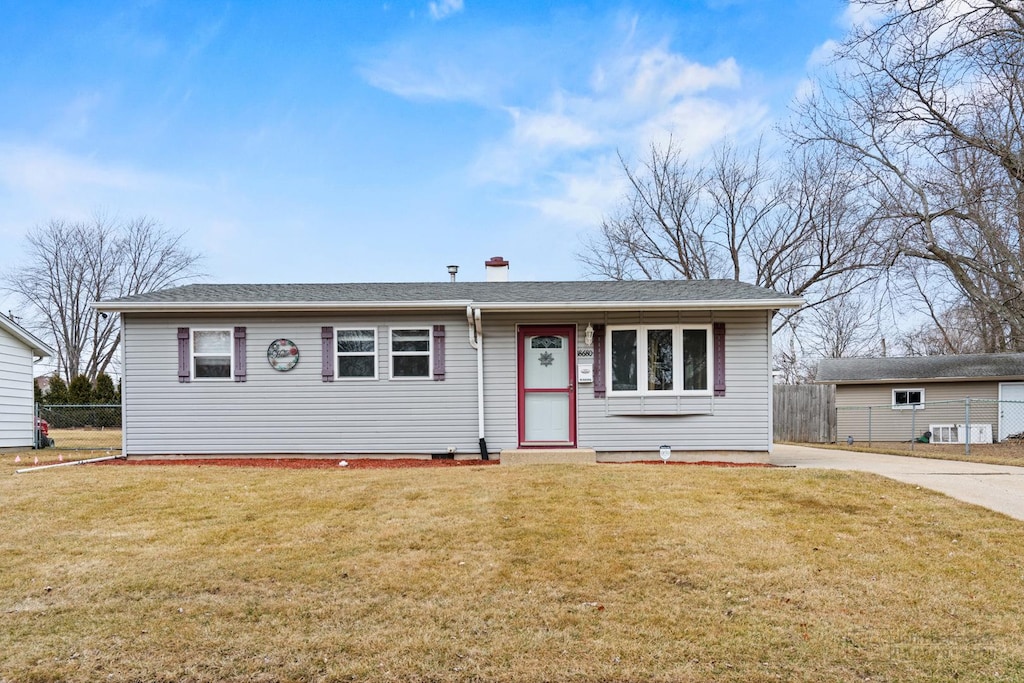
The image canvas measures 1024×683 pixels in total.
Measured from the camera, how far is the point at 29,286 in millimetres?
32625

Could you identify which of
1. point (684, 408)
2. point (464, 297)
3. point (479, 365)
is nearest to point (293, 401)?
point (479, 365)

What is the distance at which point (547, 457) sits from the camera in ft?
30.3

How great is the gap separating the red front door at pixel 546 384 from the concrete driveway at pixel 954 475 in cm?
345

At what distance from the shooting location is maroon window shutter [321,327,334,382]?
10.2m

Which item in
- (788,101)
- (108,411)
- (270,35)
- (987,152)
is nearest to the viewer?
(270,35)

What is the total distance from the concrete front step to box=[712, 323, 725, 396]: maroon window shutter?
228 cm

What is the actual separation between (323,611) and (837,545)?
393 cm

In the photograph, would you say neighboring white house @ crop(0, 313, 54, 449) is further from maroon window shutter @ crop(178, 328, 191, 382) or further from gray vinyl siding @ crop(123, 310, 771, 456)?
maroon window shutter @ crop(178, 328, 191, 382)

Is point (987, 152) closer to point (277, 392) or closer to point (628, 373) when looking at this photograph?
point (628, 373)

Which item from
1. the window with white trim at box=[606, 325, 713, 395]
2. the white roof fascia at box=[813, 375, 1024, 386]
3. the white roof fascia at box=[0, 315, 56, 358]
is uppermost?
the white roof fascia at box=[0, 315, 56, 358]

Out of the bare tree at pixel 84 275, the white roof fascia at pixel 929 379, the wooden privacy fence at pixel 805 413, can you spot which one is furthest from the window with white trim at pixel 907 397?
the bare tree at pixel 84 275

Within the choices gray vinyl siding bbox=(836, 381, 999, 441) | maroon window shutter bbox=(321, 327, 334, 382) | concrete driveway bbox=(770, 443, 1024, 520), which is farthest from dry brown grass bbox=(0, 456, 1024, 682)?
gray vinyl siding bbox=(836, 381, 999, 441)

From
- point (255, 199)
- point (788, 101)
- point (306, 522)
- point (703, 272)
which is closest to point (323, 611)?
point (306, 522)

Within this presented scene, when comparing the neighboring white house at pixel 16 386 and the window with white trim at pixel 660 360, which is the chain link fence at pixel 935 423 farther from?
the neighboring white house at pixel 16 386
